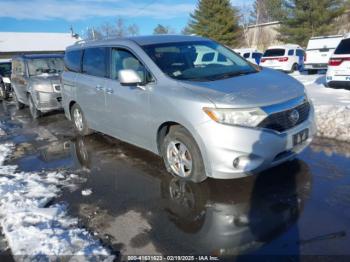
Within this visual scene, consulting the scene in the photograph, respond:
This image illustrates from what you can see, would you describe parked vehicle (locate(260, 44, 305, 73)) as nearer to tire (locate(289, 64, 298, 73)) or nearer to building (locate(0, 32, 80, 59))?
tire (locate(289, 64, 298, 73))

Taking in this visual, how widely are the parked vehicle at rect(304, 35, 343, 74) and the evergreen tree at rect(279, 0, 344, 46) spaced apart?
50.2ft

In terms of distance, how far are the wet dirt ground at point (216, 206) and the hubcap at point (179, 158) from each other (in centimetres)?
18

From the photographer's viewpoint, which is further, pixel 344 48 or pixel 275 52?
pixel 275 52

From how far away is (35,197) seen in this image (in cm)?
422

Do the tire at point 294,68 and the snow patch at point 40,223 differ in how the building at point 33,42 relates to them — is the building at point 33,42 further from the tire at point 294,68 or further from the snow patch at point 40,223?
the snow patch at point 40,223

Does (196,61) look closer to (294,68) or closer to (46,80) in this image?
(46,80)

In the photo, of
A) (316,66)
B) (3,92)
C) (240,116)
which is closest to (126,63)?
(240,116)

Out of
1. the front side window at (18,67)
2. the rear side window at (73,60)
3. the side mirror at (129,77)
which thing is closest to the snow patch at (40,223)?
the side mirror at (129,77)

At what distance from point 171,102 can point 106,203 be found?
1469 millimetres

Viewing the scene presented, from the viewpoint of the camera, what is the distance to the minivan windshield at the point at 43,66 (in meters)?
9.73

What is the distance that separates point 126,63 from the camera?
16.5ft

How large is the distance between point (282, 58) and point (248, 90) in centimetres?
1671

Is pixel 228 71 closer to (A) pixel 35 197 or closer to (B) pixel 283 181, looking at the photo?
(B) pixel 283 181

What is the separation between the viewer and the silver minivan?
3619 mm
